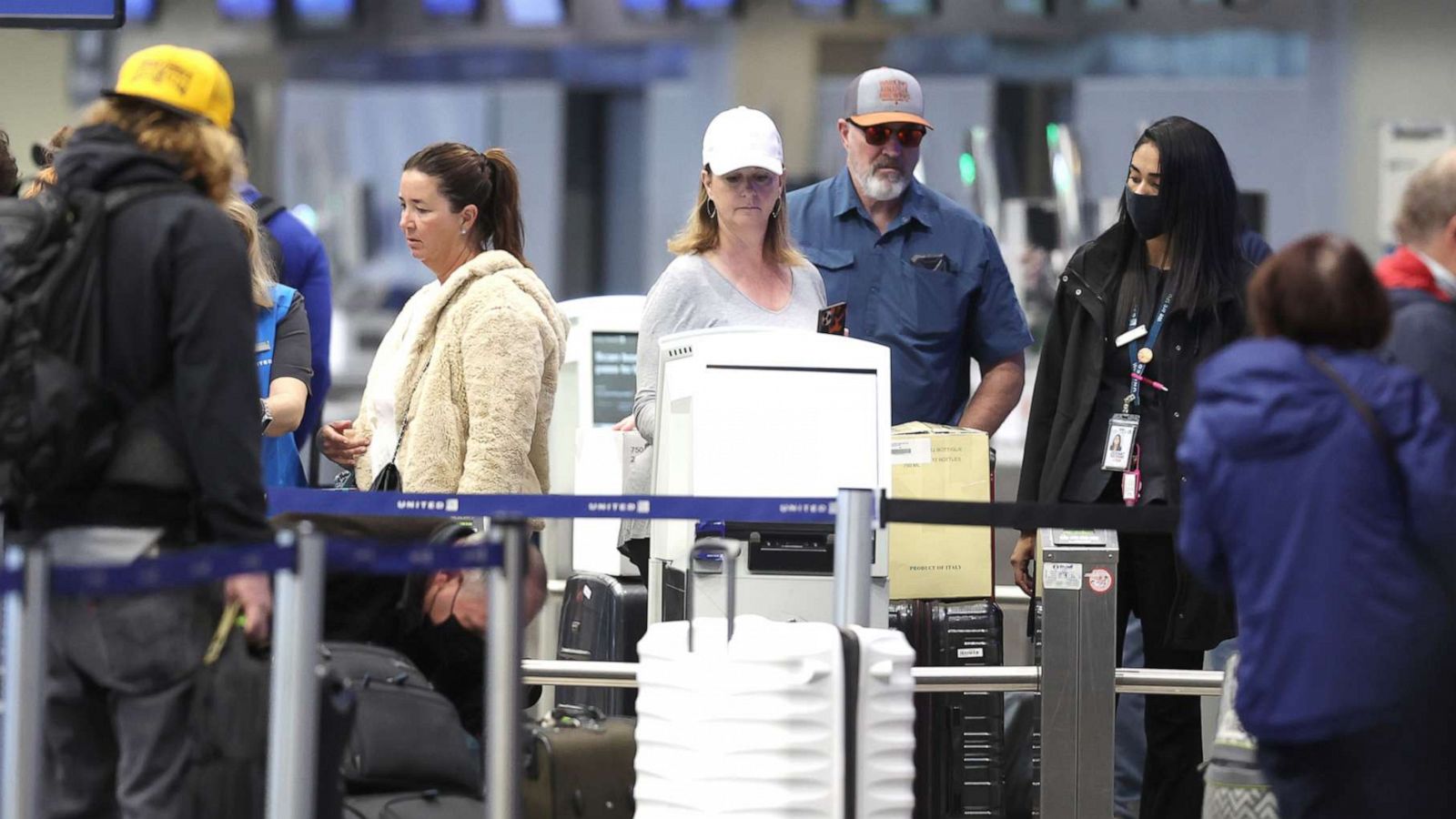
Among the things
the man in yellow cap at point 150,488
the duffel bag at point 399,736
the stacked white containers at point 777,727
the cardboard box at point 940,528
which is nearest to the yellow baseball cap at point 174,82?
the man in yellow cap at point 150,488

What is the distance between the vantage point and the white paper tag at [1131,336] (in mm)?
4887

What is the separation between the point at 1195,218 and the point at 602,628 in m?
1.82

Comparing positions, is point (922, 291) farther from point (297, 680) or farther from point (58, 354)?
point (58, 354)

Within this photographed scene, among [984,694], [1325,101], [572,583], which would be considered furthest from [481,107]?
[984,694]

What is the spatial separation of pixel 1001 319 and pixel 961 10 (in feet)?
27.7

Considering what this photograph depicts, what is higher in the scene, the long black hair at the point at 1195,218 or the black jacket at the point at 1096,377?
the long black hair at the point at 1195,218

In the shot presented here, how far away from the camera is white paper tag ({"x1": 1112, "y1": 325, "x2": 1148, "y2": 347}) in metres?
4.89

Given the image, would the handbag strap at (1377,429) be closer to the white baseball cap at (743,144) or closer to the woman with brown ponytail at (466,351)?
the woman with brown ponytail at (466,351)

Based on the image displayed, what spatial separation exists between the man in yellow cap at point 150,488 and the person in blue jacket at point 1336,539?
149 cm

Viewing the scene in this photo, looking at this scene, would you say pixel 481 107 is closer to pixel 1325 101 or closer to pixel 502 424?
pixel 1325 101

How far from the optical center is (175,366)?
10.7 feet

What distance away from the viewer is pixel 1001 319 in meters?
5.67

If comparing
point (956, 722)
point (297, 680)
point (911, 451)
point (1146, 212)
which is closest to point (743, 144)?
point (911, 451)

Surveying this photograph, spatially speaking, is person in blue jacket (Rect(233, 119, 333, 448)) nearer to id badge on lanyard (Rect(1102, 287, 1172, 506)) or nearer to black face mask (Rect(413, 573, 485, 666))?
black face mask (Rect(413, 573, 485, 666))
